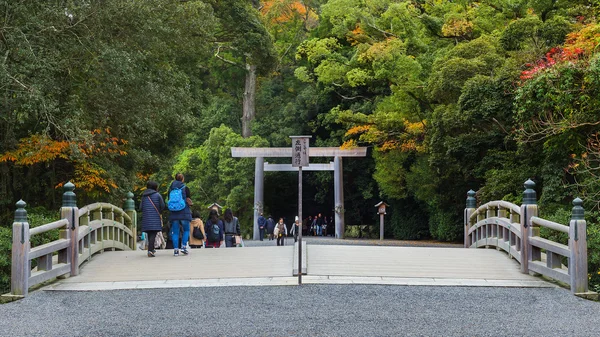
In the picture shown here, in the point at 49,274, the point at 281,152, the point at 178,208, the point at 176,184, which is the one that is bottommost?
the point at 49,274

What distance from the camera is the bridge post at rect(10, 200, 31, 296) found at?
9.38 metres

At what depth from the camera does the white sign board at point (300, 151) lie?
35.1ft

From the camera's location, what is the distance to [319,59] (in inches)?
1369

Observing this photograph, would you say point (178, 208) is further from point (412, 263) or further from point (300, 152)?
point (412, 263)

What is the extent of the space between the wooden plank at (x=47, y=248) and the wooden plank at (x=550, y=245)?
6.14m

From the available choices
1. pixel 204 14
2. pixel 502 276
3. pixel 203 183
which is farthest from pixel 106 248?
pixel 203 183

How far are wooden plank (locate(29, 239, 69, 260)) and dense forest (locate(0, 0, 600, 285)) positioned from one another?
0.44m

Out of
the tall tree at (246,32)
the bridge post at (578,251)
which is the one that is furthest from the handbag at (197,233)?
the tall tree at (246,32)

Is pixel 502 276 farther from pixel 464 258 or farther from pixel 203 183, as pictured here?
pixel 203 183

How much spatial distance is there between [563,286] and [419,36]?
22.4 metres

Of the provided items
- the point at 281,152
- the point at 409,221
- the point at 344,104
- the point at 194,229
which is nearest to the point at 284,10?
the point at 344,104

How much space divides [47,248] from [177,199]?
10.8 feet

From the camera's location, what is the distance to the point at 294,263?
11516 millimetres

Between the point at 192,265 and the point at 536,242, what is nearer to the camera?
the point at 536,242
